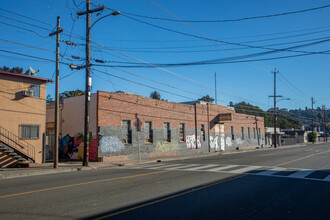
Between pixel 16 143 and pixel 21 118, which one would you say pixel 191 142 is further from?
pixel 16 143

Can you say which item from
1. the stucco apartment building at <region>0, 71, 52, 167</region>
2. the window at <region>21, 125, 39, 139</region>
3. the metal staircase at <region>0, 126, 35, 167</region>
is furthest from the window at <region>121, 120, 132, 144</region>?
the metal staircase at <region>0, 126, 35, 167</region>

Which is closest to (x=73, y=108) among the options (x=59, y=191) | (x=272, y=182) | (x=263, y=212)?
(x=59, y=191)

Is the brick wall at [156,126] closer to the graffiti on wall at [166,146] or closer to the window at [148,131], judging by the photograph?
the graffiti on wall at [166,146]

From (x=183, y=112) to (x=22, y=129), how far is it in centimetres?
1702

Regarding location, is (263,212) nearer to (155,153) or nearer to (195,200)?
(195,200)

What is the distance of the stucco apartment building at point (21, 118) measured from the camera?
1706 centimetres

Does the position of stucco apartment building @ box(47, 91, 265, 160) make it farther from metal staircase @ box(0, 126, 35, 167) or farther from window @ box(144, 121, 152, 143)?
metal staircase @ box(0, 126, 35, 167)

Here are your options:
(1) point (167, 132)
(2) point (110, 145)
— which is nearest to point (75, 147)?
(2) point (110, 145)

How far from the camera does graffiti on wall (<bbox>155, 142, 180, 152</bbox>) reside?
26.5 meters

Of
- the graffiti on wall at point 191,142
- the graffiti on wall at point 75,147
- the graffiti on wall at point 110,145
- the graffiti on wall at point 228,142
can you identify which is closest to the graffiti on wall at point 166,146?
the graffiti on wall at point 191,142

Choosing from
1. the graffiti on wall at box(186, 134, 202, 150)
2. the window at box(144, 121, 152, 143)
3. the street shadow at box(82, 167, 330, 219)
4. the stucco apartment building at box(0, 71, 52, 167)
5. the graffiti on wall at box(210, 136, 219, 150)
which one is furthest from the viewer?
the graffiti on wall at box(210, 136, 219, 150)

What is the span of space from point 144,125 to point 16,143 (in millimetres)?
10955

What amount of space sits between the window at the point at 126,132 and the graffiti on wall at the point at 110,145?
76cm

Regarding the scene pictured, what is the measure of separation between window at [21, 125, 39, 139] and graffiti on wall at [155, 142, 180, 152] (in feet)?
36.4
